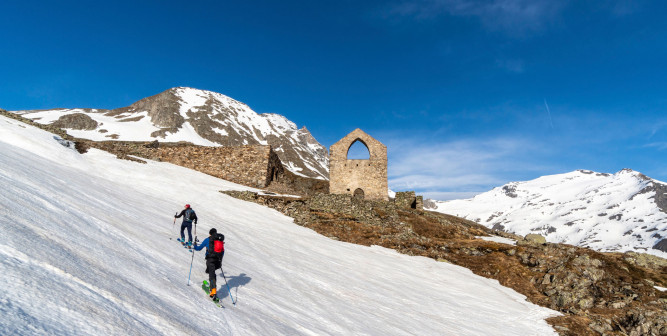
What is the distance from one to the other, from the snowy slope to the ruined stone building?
15.5 meters

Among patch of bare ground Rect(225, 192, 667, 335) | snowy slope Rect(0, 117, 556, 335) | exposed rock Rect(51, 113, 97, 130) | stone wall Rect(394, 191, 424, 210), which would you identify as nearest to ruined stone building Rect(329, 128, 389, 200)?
stone wall Rect(394, 191, 424, 210)

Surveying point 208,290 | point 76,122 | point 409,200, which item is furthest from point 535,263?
point 76,122

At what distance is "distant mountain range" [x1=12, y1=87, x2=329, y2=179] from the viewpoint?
116875 millimetres

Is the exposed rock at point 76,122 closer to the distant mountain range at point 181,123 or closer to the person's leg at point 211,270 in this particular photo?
the distant mountain range at point 181,123

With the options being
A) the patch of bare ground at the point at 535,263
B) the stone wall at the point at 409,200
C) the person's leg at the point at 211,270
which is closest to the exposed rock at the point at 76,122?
the patch of bare ground at the point at 535,263

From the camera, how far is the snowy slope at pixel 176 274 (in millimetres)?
5676

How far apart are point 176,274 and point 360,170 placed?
31.5 m

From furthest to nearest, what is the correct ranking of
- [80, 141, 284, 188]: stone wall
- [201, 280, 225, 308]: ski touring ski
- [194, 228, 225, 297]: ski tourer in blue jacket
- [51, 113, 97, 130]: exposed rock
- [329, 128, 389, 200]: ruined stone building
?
[51, 113, 97, 130]: exposed rock
[329, 128, 389, 200]: ruined stone building
[80, 141, 284, 188]: stone wall
[194, 228, 225, 297]: ski tourer in blue jacket
[201, 280, 225, 308]: ski touring ski

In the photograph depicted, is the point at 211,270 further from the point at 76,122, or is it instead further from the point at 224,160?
the point at 76,122

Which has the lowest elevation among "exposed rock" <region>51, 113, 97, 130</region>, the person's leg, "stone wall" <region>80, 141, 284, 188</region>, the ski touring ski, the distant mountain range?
the ski touring ski

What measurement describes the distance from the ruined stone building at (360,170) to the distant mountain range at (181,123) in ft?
307

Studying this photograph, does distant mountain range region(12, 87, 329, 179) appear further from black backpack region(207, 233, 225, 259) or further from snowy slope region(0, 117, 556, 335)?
black backpack region(207, 233, 225, 259)

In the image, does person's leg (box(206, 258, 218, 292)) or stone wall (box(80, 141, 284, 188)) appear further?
stone wall (box(80, 141, 284, 188))

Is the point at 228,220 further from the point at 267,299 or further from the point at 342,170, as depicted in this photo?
the point at 342,170
